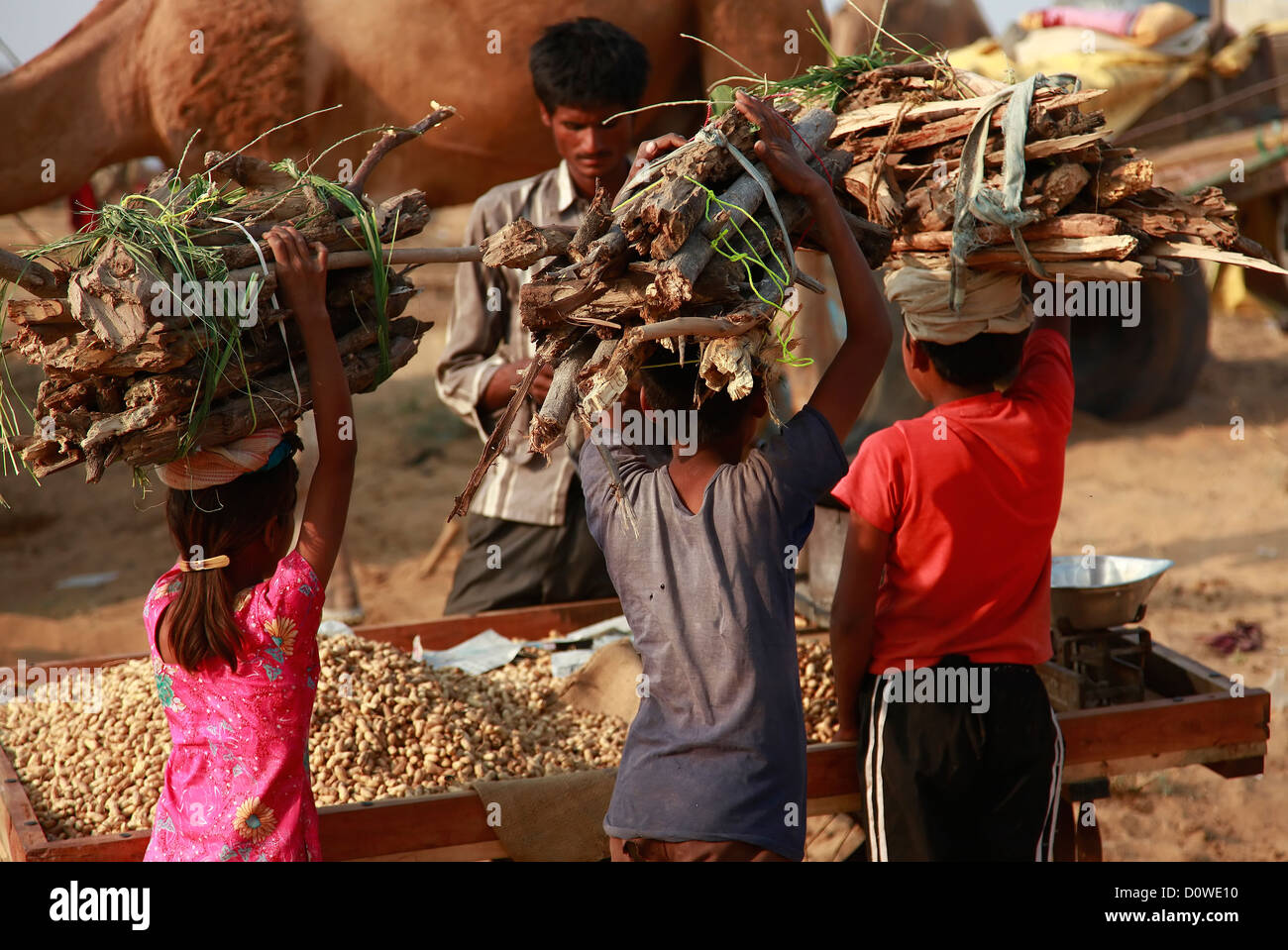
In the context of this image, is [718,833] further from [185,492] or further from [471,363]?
[471,363]

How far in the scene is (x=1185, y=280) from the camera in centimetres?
716

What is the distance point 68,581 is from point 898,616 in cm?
512

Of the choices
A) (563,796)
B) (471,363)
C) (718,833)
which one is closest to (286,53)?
(471,363)

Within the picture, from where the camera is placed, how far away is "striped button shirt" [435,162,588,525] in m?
3.26

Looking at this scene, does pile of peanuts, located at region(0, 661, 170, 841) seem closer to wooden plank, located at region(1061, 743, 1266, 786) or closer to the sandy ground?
wooden plank, located at region(1061, 743, 1266, 786)

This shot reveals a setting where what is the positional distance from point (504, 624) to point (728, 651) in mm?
1386

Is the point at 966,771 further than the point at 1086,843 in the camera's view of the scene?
No

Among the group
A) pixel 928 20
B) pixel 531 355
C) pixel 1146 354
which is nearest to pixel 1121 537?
pixel 1146 354

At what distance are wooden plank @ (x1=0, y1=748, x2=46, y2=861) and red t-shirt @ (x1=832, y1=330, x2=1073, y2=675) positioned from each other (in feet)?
5.19

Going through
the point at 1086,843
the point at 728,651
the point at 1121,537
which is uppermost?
the point at 728,651

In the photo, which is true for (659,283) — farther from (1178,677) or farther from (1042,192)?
(1178,677)

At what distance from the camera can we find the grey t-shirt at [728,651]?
188cm

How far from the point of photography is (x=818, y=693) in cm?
272

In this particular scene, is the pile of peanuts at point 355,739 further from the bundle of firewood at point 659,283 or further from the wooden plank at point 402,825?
the bundle of firewood at point 659,283
